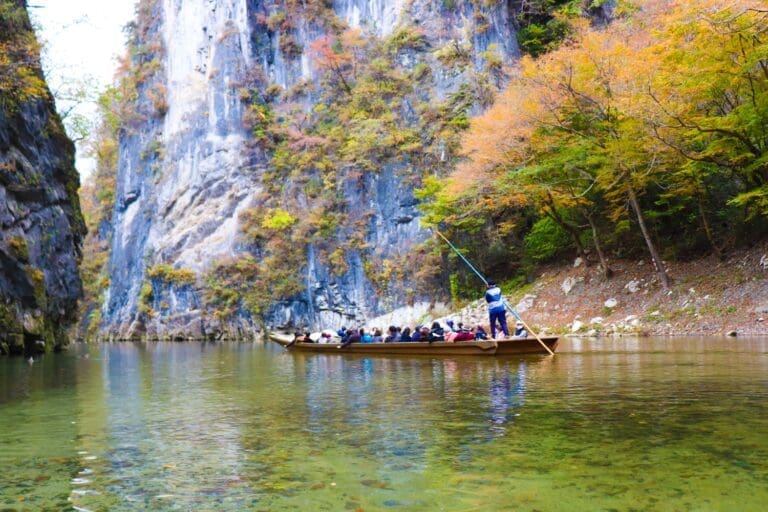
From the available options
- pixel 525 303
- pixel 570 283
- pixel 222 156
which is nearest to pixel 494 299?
pixel 525 303

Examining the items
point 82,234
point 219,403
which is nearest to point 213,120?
point 82,234

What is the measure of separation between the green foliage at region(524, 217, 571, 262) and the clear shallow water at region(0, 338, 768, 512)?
60.9ft

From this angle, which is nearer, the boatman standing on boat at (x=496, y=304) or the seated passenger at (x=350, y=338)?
the boatman standing on boat at (x=496, y=304)

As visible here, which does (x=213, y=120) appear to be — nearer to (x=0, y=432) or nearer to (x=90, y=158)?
(x=90, y=158)

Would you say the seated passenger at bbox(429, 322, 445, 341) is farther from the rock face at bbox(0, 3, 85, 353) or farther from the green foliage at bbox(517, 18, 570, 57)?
the green foliage at bbox(517, 18, 570, 57)

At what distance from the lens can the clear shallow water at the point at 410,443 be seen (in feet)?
13.1

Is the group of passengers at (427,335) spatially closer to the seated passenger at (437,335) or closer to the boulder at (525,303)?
the seated passenger at (437,335)

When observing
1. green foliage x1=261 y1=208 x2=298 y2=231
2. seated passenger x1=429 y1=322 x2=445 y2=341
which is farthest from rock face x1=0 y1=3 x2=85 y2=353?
green foliage x1=261 y1=208 x2=298 y2=231

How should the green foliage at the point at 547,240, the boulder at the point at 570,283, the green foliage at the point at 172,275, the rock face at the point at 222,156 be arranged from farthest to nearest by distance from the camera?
the green foliage at the point at 172,275 < the rock face at the point at 222,156 < the green foliage at the point at 547,240 < the boulder at the point at 570,283

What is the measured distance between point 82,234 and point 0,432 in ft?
81.3

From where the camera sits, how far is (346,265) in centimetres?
3800

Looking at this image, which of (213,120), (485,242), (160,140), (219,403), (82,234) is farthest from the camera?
(160,140)

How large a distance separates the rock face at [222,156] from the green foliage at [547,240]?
22.5ft

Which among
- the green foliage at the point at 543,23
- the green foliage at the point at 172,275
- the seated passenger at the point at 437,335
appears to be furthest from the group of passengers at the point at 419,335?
the green foliage at the point at 172,275
